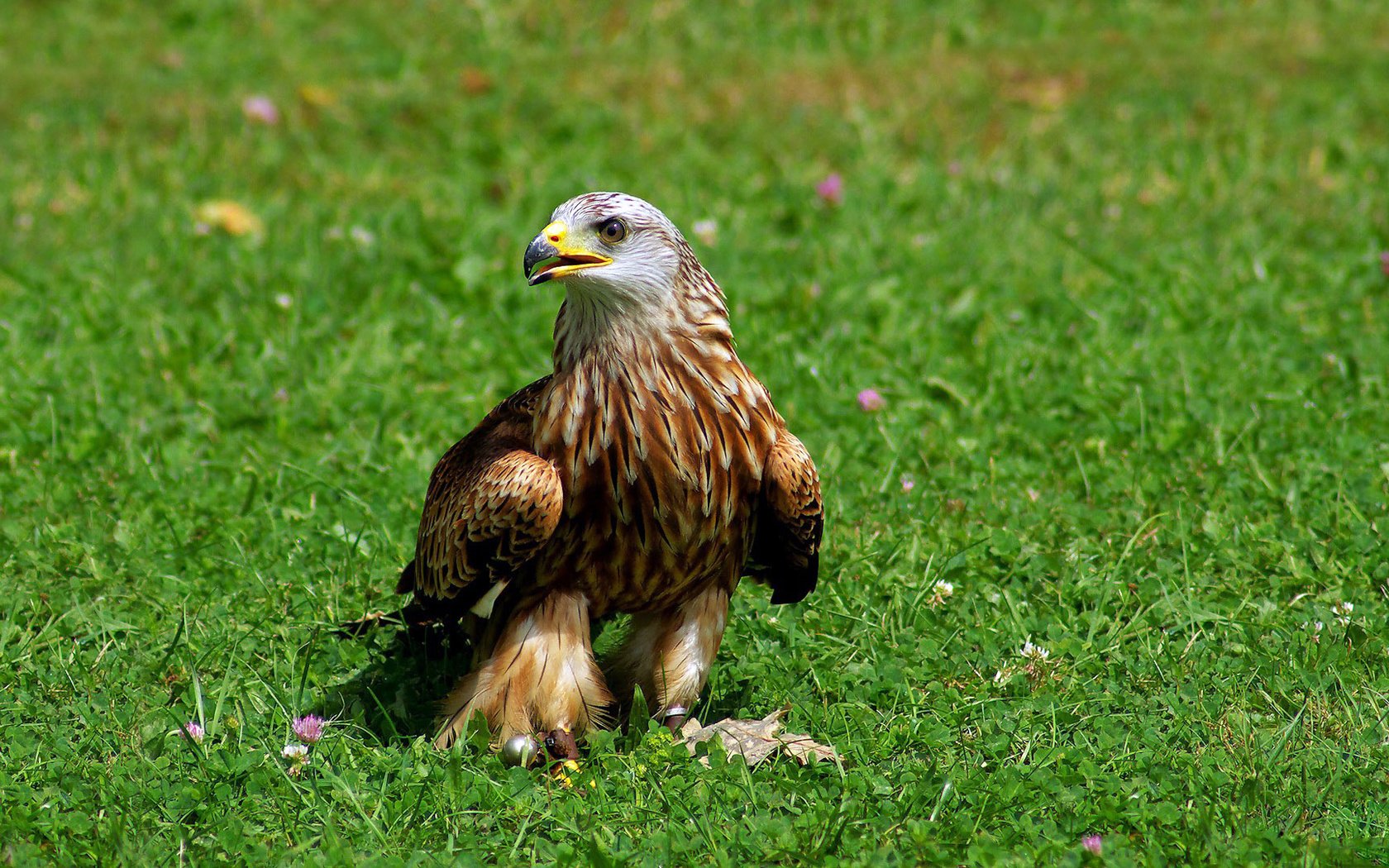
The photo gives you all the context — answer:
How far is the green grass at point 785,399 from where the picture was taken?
415 centimetres

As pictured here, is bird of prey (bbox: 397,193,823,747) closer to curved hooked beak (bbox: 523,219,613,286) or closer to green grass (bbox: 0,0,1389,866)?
curved hooked beak (bbox: 523,219,613,286)

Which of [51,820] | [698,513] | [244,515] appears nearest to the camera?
[51,820]

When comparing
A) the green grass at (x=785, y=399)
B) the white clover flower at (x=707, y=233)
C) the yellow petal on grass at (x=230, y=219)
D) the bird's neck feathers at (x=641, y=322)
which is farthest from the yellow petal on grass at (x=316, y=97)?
the bird's neck feathers at (x=641, y=322)

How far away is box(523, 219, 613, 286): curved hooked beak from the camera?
167 inches

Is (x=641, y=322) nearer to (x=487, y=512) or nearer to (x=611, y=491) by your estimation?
(x=611, y=491)

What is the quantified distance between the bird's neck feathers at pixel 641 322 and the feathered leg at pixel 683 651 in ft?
2.68

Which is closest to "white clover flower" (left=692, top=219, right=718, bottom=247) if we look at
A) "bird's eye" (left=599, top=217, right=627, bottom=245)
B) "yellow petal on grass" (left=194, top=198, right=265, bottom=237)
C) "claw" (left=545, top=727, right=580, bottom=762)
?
"yellow petal on grass" (left=194, top=198, right=265, bottom=237)

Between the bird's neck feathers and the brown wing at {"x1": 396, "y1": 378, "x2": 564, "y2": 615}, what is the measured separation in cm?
34

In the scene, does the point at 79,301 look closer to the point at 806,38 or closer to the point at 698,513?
the point at 698,513

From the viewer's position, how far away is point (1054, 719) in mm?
4504

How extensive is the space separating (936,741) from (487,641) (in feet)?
4.73

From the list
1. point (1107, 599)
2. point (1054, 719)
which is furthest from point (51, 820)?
point (1107, 599)

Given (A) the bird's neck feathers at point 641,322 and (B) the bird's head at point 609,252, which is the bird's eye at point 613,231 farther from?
(A) the bird's neck feathers at point 641,322

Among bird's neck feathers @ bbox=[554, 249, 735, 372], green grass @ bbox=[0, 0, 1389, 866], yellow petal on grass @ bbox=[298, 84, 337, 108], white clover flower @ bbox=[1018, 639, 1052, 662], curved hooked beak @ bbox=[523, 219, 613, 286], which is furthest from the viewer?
yellow petal on grass @ bbox=[298, 84, 337, 108]
